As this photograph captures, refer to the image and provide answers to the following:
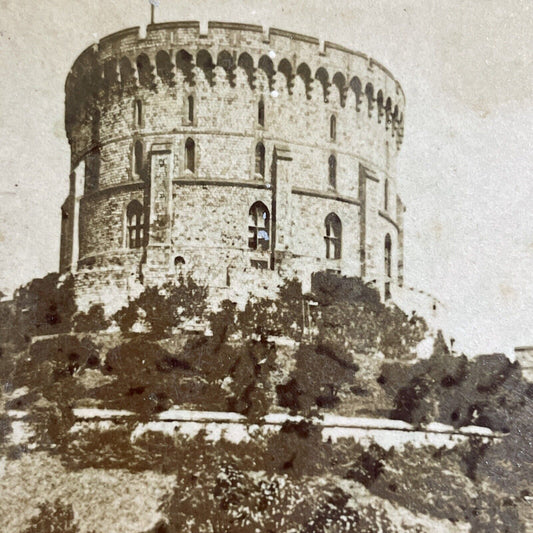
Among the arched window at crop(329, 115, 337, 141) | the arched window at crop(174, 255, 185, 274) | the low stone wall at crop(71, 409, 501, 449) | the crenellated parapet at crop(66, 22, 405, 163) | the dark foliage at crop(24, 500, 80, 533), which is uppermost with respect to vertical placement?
the crenellated parapet at crop(66, 22, 405, 163)

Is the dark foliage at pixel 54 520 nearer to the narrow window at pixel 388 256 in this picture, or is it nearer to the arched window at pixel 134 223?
the arched window at pixel 134 223

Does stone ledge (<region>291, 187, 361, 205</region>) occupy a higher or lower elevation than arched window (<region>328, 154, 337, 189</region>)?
lower

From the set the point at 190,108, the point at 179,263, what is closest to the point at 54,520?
the point at 179,263

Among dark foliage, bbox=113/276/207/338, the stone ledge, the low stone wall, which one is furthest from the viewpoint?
Answer: the stone ledge

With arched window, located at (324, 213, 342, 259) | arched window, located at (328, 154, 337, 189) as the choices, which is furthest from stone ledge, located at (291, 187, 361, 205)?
arched window, located at (324, 213, 342, 259)

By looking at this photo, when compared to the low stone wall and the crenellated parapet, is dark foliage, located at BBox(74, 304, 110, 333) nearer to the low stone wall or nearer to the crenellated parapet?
the low stone wall

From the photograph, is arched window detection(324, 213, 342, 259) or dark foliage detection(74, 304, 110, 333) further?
arched window detection(324, 213, 342, 259)

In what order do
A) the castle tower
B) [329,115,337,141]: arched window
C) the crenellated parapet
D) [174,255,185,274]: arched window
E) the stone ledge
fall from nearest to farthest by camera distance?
[174,255,185,274]: arched window, the crenellated parapet, the castle tower, the stone ledge, [329,115,337,141]: arched window
